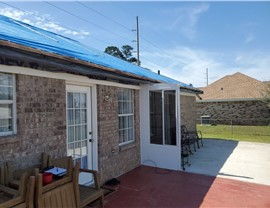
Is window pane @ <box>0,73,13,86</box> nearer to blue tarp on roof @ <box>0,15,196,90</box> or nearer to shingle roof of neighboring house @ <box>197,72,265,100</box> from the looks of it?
blue tarp on roof @ <box>0,15,196,90</box>

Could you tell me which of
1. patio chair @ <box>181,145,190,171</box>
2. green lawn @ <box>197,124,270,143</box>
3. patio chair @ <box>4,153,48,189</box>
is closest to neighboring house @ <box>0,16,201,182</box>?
patio chair @ <box>4,153,48,189</box>

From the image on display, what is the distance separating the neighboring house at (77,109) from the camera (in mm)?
3840

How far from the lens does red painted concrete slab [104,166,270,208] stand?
4.82 metres

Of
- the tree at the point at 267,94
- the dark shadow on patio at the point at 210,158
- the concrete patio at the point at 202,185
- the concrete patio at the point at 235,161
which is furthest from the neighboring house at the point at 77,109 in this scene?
the tree at the point at 267,94

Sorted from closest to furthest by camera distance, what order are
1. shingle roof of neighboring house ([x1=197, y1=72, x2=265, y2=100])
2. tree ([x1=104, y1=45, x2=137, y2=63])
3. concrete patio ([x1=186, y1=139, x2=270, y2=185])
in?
concrete patio ([x1=186, y1=139, x2=270, y2=185]) < shingle roof of neighboring house ([x1=197, y1=72, x2=265, y2=100]) < tree ([x1=104, y1=45, x2=137, y2=63])

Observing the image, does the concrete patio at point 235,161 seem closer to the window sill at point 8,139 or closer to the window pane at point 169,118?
the window pane at point 169,118

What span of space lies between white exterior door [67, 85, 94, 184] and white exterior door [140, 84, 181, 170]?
8.58 feet

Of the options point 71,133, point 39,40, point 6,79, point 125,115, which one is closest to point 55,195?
point 71,133

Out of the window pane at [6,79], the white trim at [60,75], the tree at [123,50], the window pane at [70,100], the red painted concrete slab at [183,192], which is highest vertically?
the tree at [123,50]

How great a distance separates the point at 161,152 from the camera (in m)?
7.63

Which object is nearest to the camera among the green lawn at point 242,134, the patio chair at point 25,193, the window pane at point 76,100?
the patio chair at point 25,193

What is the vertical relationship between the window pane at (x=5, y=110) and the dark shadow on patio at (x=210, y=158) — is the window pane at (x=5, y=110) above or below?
above

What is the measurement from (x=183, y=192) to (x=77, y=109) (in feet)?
10.6

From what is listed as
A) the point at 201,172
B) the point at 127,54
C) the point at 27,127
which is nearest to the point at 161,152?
the point at 201,172
